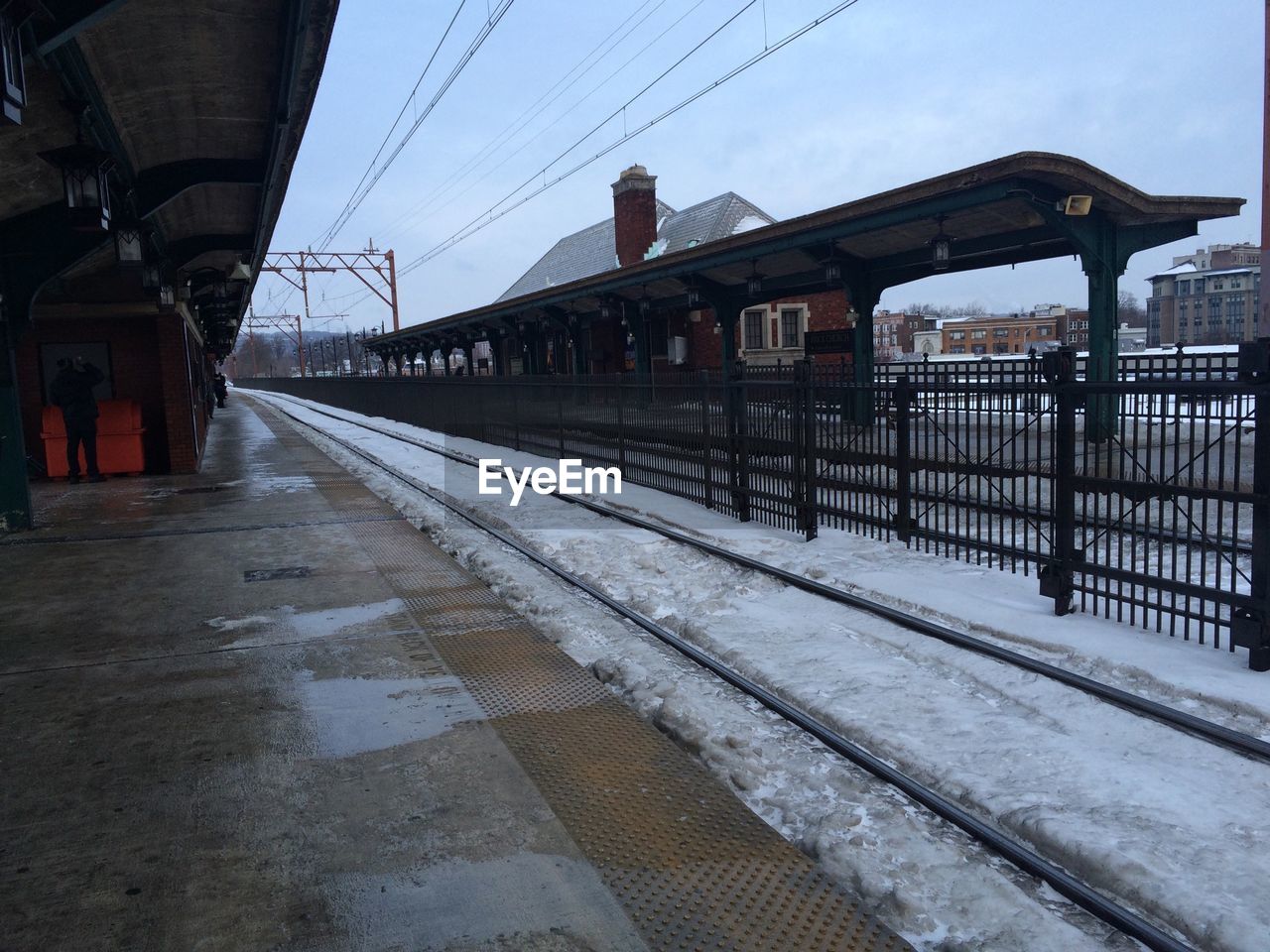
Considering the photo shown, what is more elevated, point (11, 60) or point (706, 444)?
point (11, 60)

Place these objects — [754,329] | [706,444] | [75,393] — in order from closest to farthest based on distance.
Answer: [706,444] → [75,393] → [754,329]

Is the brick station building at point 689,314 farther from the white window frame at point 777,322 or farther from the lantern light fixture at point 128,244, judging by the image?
the lantern light fixture at point 128,244

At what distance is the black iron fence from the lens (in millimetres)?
5480

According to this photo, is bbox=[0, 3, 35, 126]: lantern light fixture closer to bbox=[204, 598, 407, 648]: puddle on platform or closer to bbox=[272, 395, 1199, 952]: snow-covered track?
bbox=[204, 598, 407, 648]: puddle on platform

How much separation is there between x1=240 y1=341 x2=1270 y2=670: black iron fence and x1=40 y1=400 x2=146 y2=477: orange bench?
Result: 711 centimetres

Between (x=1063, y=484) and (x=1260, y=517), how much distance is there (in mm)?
1363

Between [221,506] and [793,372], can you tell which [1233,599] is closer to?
[793,372]

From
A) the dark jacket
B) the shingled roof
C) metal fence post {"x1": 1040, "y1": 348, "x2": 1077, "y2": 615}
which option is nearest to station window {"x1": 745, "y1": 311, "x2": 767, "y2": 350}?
the shingled roof

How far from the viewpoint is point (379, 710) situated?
16.1ft

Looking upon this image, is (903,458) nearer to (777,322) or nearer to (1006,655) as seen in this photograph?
(1006,655)

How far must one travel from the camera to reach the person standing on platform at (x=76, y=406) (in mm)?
13414

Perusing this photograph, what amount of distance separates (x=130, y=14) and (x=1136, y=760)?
7.65m

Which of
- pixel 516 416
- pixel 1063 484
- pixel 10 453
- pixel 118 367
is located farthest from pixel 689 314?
pixel 1063 484

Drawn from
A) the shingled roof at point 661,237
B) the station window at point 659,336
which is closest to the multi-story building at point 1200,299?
the shingled roof at point 661,237
